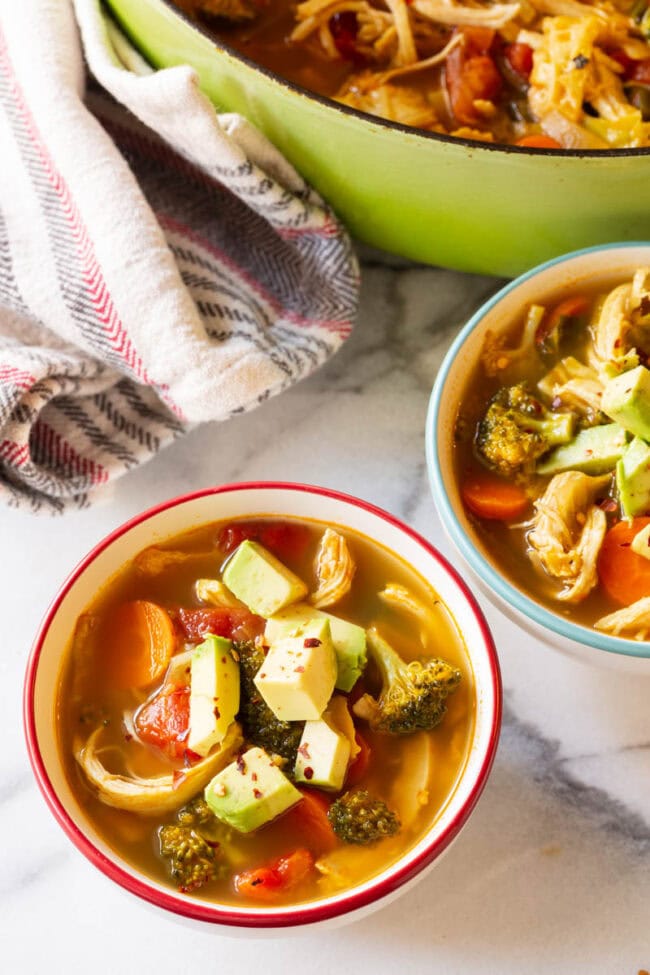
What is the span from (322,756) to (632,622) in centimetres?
56

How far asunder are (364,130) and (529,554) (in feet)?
2.54

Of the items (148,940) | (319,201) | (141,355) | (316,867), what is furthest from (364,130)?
(148,940)

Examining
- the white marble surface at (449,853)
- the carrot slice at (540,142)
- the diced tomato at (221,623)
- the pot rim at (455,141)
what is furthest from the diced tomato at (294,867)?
the carrot slice at (540,142)

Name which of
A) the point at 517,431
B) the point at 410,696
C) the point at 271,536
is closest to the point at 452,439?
the point at 517,431

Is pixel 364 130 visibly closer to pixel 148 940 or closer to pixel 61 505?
pixel 61 505

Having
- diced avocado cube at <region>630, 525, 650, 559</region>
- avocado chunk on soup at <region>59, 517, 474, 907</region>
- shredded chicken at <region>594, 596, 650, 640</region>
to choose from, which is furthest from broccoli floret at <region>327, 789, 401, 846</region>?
diced avocado cube at <region>630, 525, 650, 559</region>

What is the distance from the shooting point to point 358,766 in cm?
187

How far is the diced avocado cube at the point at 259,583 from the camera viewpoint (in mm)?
1937

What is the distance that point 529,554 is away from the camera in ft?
6.74

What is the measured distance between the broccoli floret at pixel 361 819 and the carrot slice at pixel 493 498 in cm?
55

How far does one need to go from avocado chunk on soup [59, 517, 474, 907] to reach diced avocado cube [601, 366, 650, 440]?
0.43 metres

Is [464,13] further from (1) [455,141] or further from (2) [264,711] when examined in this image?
(2) [264,711]

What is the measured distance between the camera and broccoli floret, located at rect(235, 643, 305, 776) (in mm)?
1837

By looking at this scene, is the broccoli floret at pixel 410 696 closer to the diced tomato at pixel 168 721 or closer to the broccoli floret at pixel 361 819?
the broccoli floret at pixel 361 819
